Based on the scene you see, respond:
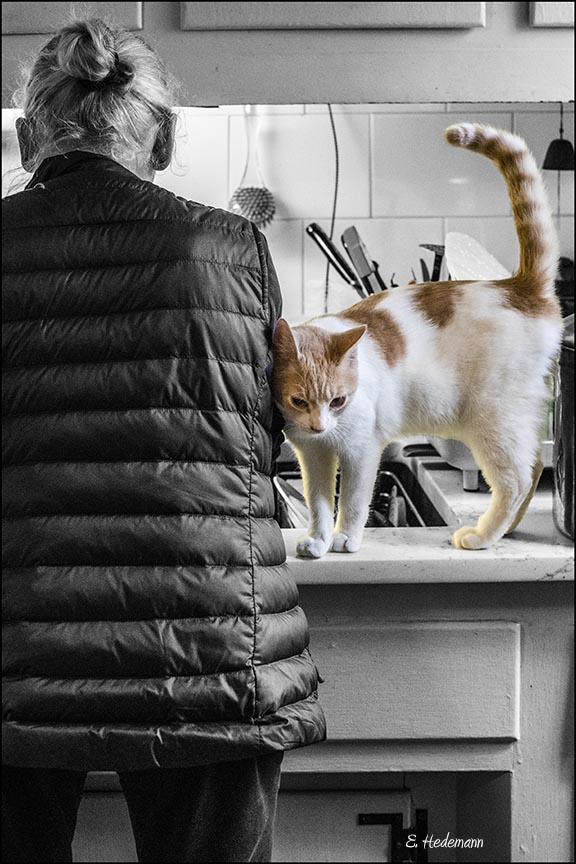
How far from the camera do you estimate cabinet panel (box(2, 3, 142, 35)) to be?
50.9 inches

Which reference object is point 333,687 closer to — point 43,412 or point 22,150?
point 43,412

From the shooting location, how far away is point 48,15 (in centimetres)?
129

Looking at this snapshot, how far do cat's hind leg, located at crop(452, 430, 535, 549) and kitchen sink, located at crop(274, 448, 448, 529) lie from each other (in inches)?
9.1

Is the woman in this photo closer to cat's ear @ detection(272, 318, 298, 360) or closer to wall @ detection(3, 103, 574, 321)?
cat's ear @ detection(272, 318, 298, 360)

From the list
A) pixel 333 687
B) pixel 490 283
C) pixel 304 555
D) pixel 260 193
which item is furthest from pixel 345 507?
pixel 260 193

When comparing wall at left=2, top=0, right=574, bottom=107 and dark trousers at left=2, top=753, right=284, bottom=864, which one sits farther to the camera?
wall at left=2, top=0, right=574, bottom=107

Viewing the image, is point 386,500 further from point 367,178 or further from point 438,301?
point 367,178

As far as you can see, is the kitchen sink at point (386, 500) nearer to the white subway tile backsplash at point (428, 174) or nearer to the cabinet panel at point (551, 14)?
the white subway tile backsplash at point (428, 174)

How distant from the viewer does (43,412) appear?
3.10ft

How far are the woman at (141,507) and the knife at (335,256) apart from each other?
27.1 inches

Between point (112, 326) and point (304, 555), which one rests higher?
point (112, 326)

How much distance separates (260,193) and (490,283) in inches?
34.6

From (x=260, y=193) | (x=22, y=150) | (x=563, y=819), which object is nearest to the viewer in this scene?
(x=22, y=150)

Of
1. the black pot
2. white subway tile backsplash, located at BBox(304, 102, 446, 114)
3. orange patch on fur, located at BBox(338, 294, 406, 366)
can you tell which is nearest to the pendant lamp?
white subway tile backsplash, located at BBox(304, 102, 446, 114)
